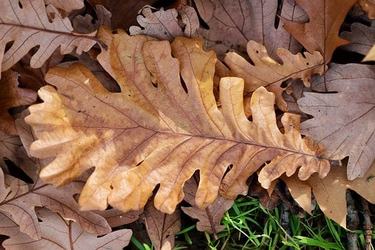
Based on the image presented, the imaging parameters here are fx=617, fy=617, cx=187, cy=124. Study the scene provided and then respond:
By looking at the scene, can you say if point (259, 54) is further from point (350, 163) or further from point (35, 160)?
point (35, 160)

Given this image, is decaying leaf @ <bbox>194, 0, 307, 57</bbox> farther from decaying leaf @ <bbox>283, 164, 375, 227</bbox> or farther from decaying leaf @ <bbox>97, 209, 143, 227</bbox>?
decaying leaf @ <bbox>97, 209, 143, 227</bbox>

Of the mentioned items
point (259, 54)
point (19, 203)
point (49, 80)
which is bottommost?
point (19, 203)

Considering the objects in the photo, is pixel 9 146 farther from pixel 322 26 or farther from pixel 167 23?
pixel 322 26

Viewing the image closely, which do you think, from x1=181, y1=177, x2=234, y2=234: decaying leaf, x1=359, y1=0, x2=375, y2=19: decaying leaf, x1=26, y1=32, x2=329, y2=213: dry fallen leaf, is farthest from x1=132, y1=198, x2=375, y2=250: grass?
x1=359, y1=0, x2=375, y2=19: decaying leaf

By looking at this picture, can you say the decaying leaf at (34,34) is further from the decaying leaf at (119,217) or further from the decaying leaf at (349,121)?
the decaying leaf at (349,121)

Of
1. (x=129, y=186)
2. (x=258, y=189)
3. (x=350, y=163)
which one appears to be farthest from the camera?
(x=258, y=189)

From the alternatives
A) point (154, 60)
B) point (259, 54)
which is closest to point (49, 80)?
point (154, 60)

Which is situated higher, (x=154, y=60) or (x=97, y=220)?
(x=154, y=60)
